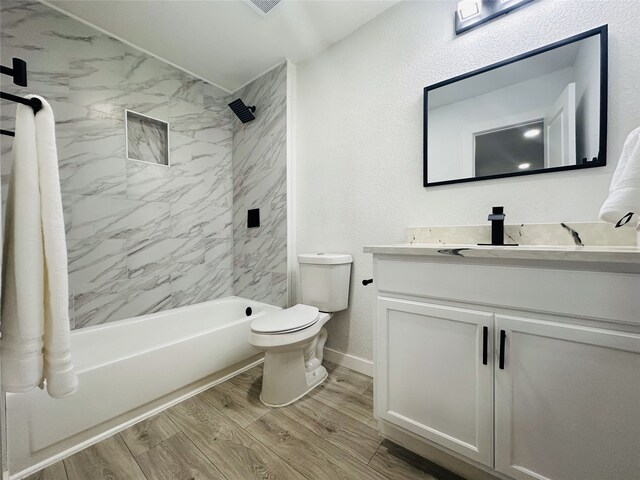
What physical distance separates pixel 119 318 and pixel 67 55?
5.84 feet

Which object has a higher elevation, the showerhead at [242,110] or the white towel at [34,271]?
the showerhead at [242,110]

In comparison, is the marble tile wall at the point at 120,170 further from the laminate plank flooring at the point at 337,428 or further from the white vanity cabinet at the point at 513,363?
the white vanity cabinet at the point at 513,363

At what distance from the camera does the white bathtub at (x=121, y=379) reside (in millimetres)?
1017

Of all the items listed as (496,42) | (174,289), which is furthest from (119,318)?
(496,42)

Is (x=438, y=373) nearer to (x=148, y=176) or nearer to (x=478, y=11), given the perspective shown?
(x=478, y=11)

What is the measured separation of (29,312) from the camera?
558 mm

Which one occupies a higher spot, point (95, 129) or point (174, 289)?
point (95, 129)

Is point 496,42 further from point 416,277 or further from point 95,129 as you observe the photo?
point 95,129

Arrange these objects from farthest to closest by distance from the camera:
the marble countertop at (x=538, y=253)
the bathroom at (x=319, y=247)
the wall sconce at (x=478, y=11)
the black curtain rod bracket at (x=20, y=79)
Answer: the wall sconce at (x=478, y=11), the bathroom at (x=319, y=247), the marble countertop at (x=538, y=253), the black curtain rod bracket at (x=20, y=79)

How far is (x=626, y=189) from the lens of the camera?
0.76m

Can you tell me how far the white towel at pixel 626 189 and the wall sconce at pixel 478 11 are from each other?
2.99 ft

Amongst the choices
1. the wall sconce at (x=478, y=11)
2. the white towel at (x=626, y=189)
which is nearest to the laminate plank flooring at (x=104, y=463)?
the white towel at (x=626, y=189)

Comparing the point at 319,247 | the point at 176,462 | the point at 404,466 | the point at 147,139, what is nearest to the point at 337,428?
the point at 404,466

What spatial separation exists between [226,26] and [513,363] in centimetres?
246
